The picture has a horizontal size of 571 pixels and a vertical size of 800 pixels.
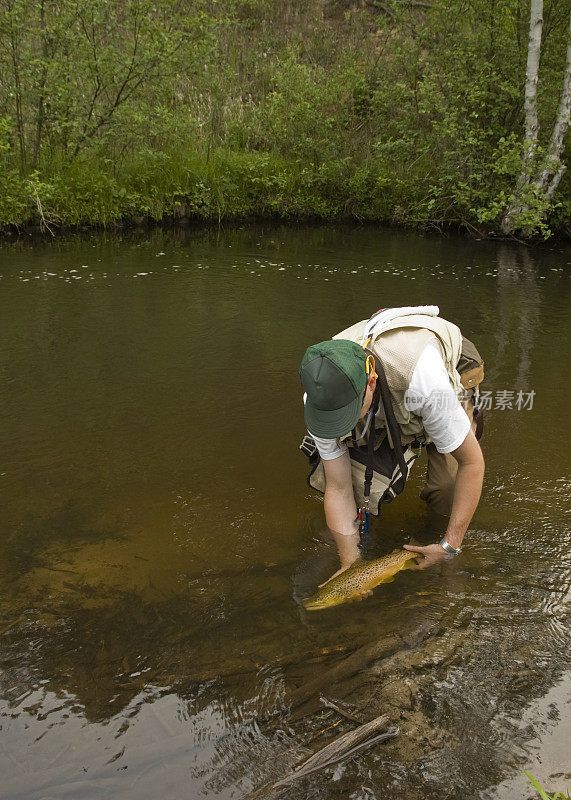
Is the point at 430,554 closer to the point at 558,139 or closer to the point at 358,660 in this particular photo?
the point at 358,660

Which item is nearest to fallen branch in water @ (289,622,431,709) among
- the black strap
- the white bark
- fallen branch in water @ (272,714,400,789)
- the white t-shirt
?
fallen branch in water @ (272,714,400,789)

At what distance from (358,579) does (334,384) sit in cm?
121

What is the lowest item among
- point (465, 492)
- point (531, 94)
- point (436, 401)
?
point (465, 492)

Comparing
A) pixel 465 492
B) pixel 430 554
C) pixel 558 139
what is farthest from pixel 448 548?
pixel 558 139

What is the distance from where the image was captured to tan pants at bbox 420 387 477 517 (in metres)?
3.47

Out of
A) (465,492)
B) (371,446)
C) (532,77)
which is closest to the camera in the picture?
(465,492)

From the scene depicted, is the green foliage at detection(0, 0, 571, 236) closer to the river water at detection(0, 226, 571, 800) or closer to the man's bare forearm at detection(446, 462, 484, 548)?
the river water at detection(0, 226, 571, 800)

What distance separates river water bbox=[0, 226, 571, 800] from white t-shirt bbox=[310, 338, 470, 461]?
0.90 metres

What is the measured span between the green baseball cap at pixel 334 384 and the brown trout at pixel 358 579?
954mm

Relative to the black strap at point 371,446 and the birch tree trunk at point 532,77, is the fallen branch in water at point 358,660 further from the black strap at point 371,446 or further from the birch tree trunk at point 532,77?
the birch tree trunk at point 532,77

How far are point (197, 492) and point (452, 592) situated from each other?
1.72m

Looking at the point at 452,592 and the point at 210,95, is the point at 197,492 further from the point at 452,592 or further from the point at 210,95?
the point at 210,95

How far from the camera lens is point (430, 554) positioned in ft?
10.3

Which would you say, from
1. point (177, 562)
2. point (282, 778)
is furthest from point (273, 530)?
point (282, 778)
